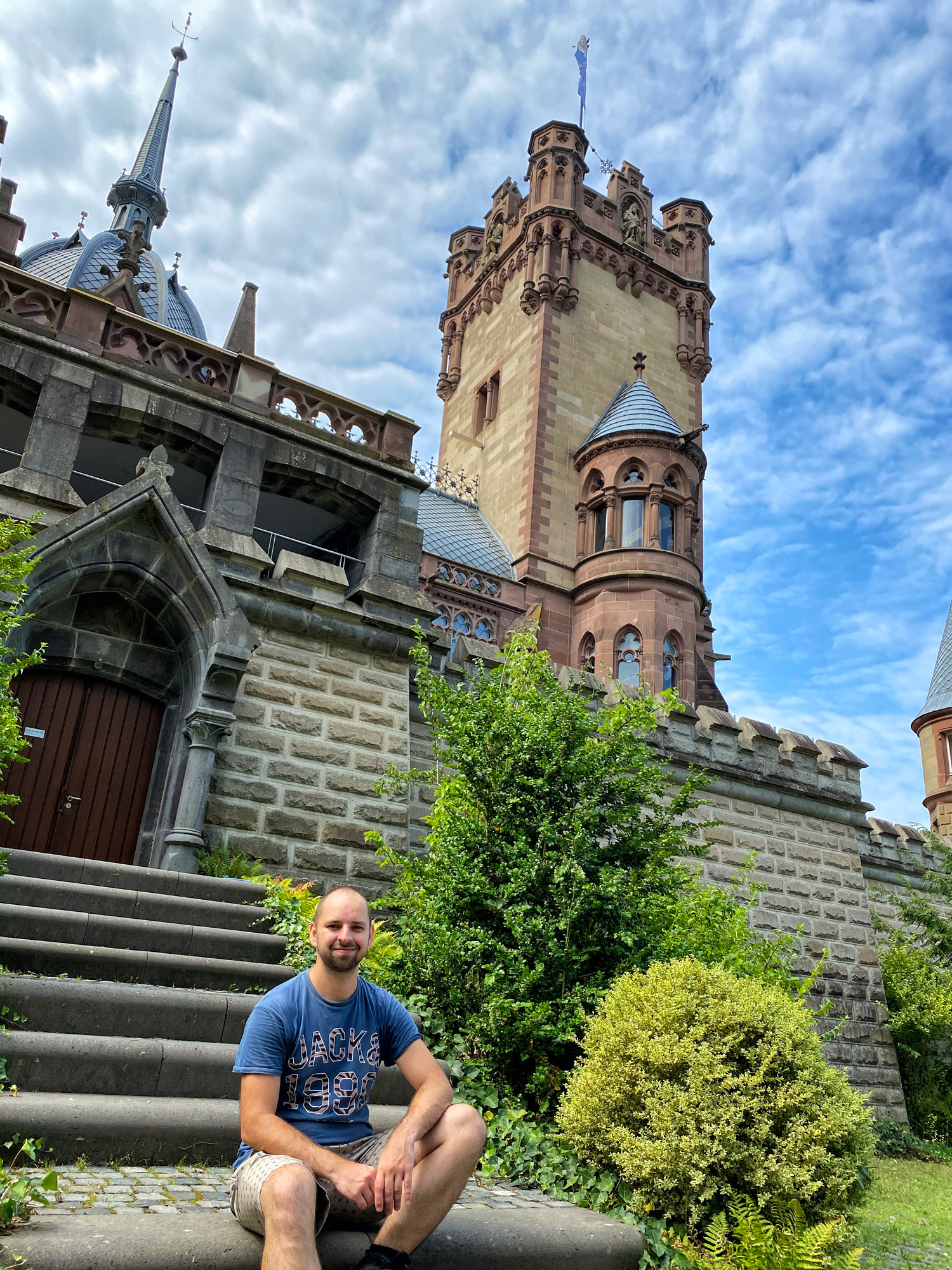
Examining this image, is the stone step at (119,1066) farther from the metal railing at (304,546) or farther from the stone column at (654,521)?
the stone column at (654,521)

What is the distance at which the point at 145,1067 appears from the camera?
4.46m

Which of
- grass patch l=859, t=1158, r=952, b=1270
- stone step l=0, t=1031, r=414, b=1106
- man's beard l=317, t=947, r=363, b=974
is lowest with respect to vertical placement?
grass patch l=859, t=1158, r=952, b=1270

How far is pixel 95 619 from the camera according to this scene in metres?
9.22

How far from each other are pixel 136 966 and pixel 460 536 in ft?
71.9

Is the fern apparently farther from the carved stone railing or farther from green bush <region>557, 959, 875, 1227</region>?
the carved stone railing

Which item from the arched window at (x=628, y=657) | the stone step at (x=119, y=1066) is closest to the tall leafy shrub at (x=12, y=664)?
the stone step at (x=119, y=1066)

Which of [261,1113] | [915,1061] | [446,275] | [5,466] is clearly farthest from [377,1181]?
[446,275]

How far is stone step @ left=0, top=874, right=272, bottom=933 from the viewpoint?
6.12 meters

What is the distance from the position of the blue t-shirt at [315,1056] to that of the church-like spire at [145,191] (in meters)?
34.2

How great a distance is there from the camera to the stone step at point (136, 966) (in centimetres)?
531

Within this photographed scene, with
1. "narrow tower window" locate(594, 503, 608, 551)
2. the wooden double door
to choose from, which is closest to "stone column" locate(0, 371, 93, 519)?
the wooden double door

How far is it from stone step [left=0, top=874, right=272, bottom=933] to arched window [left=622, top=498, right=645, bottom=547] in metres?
20.0

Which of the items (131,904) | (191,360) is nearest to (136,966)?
(131,904)

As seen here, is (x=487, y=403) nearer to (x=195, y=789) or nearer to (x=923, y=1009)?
(x=923, y=1009)
